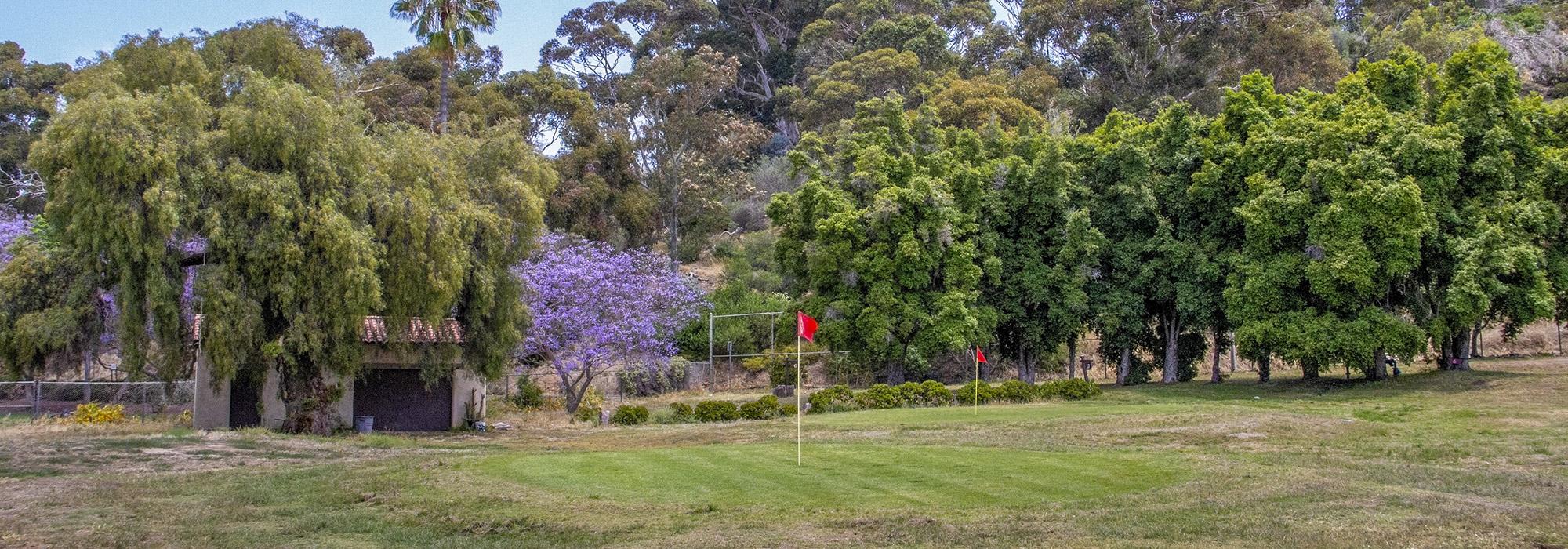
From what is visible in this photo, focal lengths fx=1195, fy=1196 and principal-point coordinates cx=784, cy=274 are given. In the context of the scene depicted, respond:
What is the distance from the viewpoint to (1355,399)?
34.3m

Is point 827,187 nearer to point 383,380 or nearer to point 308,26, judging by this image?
point 383,380

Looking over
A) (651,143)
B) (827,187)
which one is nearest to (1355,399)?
(827,187)

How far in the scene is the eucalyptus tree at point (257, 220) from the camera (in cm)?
2766

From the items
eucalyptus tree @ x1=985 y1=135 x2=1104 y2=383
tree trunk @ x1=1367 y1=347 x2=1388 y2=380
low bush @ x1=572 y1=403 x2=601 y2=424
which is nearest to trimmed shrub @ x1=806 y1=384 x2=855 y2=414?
low bush @ x1=572 y1=403 x2=601 y2=424

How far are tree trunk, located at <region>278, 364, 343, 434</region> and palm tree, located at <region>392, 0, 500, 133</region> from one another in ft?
42.3

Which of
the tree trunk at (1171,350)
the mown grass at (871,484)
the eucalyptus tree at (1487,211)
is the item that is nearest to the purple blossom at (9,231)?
the mown grass at (871,484)

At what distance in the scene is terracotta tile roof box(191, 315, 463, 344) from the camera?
107ft

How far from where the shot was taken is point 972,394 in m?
39.2

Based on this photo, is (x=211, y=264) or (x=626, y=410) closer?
(x=211, y=264)

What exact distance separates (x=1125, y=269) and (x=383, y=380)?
26.1 m

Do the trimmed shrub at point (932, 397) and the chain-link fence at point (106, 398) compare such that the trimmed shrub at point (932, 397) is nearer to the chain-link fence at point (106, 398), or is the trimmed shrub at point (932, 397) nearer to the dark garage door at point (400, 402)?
the dark garage door at point (400, 402)

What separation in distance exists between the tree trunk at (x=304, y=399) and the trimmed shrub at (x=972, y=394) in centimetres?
1948

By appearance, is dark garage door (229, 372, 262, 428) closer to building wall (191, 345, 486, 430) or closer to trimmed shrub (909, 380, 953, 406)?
building wall (191, 345, 486, 430)

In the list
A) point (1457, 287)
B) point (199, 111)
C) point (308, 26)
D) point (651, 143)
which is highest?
point (308, 26)
